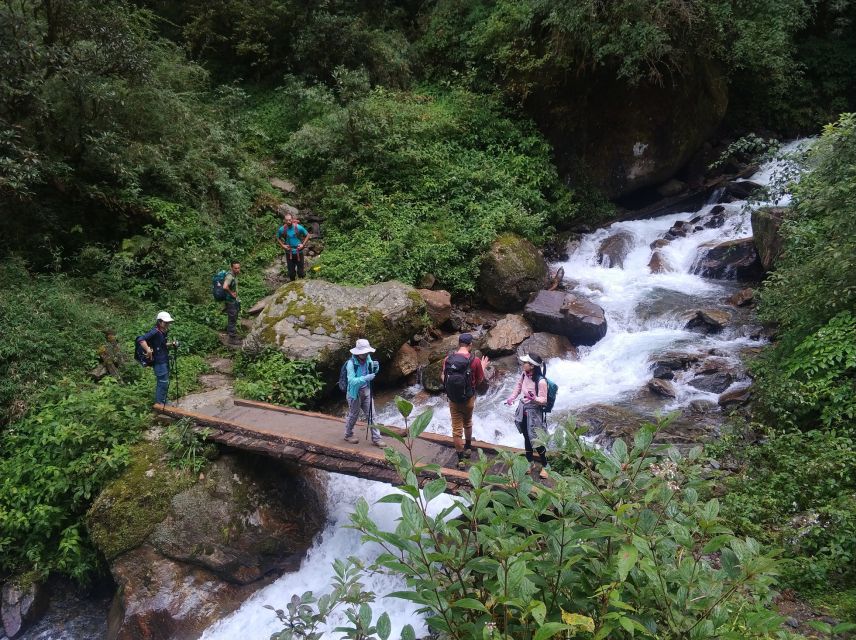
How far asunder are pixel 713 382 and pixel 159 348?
944 cm

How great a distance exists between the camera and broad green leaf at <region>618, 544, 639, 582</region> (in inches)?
70.8

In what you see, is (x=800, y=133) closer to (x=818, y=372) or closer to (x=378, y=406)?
(x=818, y=372)

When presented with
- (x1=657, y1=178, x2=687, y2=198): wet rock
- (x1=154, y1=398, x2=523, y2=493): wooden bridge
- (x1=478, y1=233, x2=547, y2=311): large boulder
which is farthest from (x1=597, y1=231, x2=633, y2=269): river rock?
(x1=154, y1=398, x2=523, y2=493): wooden bridge

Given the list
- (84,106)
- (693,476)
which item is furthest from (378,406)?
(84,106)

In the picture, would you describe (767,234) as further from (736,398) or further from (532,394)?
(532,394)

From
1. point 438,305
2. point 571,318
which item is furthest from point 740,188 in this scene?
point 438,305

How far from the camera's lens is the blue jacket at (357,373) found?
7051 mm

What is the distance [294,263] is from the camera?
12.0 metres

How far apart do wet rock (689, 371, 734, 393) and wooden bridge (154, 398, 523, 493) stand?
480cm

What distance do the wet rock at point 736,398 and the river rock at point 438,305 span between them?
5748 mm

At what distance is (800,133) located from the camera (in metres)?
18.9

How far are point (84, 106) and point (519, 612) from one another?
1305cm

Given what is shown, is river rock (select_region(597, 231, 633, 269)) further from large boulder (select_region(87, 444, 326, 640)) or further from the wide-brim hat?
large boulder (select_region(87, 444, 326, 640))

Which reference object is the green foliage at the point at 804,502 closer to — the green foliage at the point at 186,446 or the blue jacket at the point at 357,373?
the blue jacket at the point at 357,373
